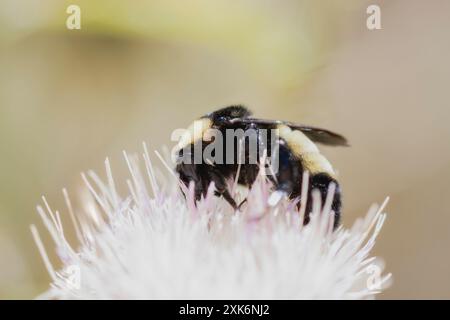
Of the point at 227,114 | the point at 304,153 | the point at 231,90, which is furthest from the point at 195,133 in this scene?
the point at 231,90

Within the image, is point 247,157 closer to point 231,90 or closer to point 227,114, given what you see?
point 227,114

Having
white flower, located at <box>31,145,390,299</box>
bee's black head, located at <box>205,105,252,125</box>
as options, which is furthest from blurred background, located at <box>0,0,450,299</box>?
bee's black head, located at <box>205,105,252,125</box>

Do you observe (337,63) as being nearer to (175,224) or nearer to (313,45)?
(313,45)

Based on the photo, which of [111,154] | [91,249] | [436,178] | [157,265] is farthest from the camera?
[111,154]

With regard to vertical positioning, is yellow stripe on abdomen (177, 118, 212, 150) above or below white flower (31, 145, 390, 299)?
above

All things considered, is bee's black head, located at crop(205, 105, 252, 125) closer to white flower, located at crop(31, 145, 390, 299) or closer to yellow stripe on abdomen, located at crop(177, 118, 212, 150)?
yellow stripe on abdomen, located at crop(177, 118, 212, 150)

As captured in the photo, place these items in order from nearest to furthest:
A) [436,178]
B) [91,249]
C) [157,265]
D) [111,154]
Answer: [157,265], [91,249], [436,178], [111,154]

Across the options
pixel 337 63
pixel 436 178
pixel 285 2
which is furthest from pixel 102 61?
pixel 436 178

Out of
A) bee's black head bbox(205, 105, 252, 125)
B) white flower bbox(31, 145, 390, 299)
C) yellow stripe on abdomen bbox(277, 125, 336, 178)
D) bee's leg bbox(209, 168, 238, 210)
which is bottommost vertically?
white flower bbox(31, 145, 390, 299)
